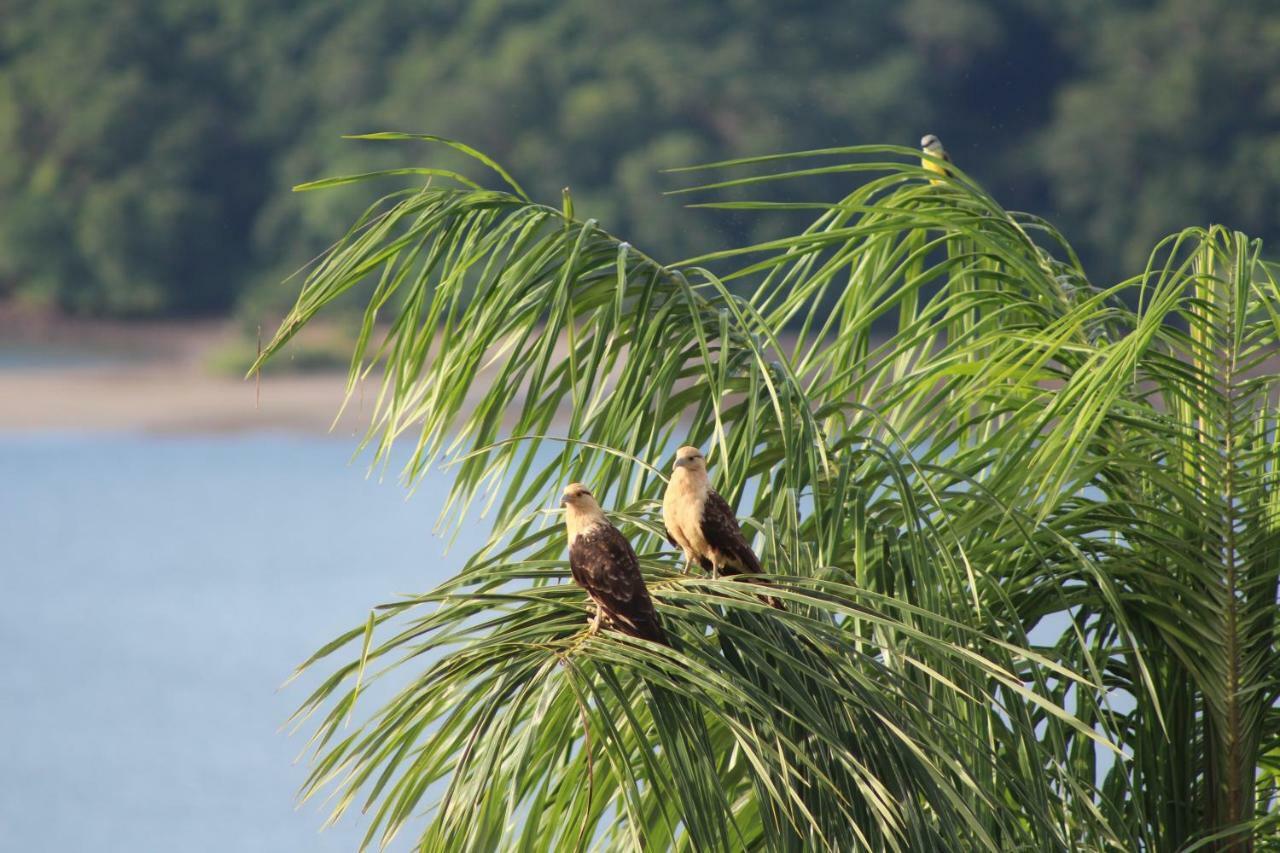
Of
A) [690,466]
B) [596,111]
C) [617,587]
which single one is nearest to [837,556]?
[690,466]

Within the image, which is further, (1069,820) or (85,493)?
(85,493)

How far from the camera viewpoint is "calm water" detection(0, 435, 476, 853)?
39.7 feet

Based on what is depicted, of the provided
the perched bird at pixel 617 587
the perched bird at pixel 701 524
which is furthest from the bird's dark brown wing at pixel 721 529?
the perched bird at pixel 617 587

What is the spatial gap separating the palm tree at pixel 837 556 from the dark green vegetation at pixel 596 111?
10481mm

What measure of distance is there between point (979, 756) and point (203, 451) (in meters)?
14.0

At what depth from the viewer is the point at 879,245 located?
163 cm

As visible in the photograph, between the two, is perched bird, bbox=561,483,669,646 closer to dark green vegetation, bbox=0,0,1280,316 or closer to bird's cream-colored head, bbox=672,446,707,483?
bird's cream-colored head, bbox=672,446,707,483

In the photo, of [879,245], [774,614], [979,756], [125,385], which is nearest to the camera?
[774,614]

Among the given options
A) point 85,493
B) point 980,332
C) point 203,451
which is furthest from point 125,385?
point 980,332

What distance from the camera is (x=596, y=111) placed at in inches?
489

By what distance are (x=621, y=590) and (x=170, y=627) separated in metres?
11.9

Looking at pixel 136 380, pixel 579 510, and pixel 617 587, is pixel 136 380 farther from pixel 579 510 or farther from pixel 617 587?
pixel 617 587

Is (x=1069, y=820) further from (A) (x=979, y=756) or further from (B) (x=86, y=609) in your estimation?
(B) (x=86, y=609)

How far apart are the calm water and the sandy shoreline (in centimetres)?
77
